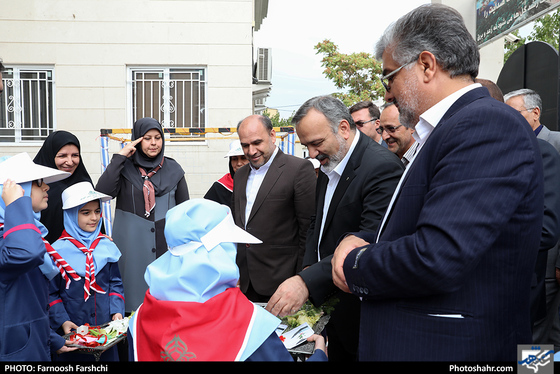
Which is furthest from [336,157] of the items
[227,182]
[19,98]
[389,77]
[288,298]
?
[19,98]

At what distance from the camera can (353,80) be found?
944 inches

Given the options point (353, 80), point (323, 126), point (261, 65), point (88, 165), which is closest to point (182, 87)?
point (88, 165)

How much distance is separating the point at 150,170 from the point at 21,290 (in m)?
2.24

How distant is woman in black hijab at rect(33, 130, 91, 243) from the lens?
13.6ft

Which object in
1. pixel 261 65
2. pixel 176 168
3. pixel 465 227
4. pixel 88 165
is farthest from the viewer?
Answer: pixel 261 65

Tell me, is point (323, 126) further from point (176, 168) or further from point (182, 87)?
point (182, 87)

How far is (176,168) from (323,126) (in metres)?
2.24

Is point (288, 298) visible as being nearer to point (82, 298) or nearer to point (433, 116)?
point (433, 116)

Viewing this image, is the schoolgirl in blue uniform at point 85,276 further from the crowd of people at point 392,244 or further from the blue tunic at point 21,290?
the blue tunic at point 21,290

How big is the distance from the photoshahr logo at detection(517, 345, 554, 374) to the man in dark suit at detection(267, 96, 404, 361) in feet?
3.53

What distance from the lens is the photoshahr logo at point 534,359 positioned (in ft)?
4.67

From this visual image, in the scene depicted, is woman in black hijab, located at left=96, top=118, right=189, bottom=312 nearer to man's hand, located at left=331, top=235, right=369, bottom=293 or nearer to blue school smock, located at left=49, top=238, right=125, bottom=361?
blue school smock, located at left=49, top=238, right=125, bottom=361

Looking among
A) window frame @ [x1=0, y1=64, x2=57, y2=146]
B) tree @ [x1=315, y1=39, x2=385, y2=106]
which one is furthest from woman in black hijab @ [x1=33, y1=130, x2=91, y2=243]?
tree @ [x1=315, y1=39, x2=385, y2=106]

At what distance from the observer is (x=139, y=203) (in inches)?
176
